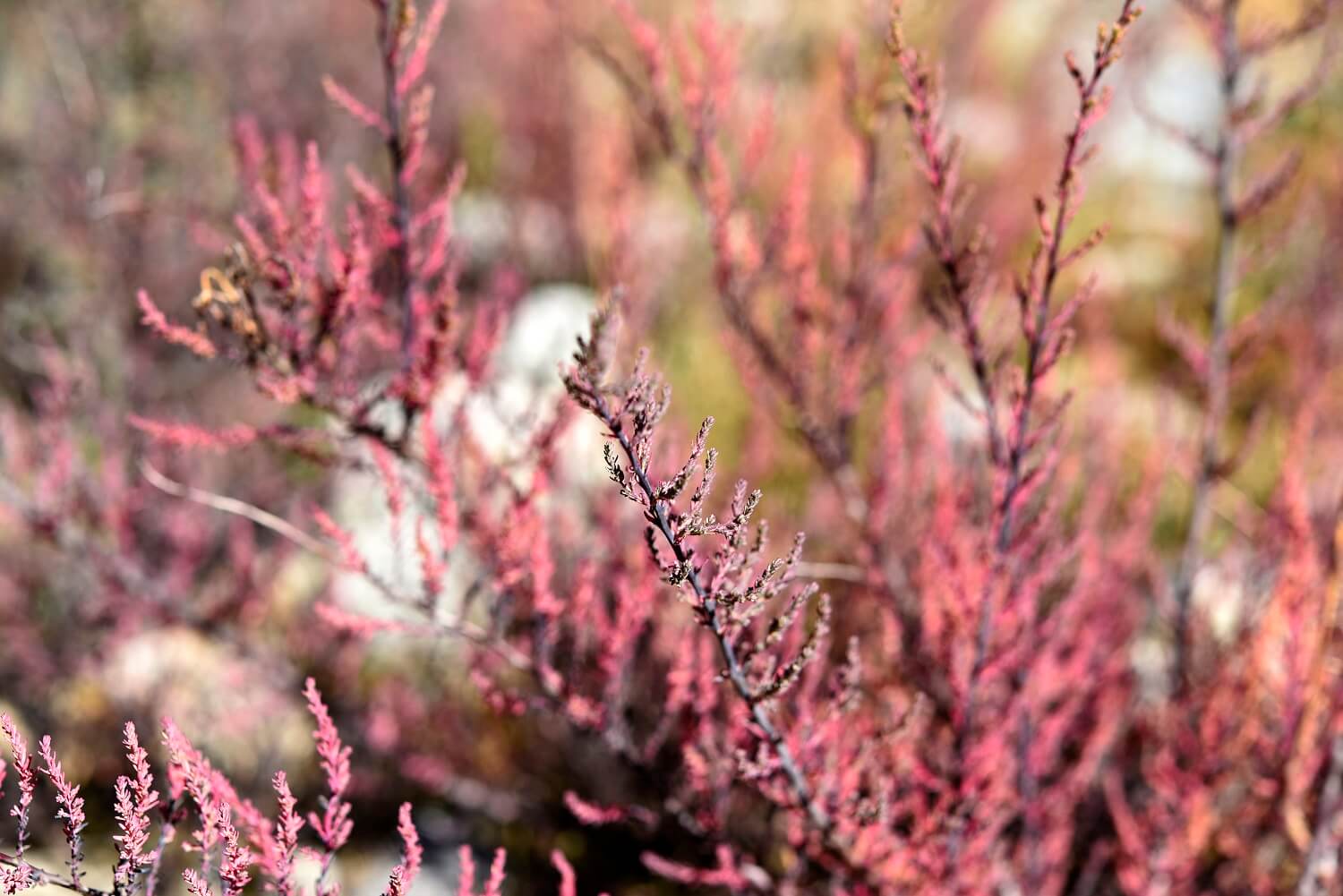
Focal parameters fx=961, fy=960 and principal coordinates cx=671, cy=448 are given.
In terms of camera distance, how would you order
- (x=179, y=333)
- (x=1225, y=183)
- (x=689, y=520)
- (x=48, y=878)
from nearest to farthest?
1. (x=689, y=520)
2. (x=48, y=878)
3. (x=179, y=333)
4. (x=1225, y=183)

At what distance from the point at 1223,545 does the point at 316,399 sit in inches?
131

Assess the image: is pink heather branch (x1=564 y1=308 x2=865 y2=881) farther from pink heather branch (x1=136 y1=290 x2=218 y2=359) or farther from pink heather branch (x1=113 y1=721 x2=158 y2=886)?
pink heather branch (x1=136 y1=290 x2=218 y2=359)

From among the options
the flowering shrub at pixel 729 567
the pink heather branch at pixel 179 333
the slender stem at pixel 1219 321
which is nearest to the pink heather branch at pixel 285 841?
the flowering shrub at pixel 729 567

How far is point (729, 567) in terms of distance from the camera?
33.0 inches

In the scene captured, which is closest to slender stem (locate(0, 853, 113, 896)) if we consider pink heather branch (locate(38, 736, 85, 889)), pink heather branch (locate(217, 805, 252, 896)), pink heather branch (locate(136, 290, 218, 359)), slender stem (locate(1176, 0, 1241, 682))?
pink heather branch (locate(38, 736, 85, 889))

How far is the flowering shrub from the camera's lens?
108 centimetres

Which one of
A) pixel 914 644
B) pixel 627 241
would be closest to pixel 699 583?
pixel 914 644

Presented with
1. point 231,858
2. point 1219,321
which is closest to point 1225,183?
point 1219,321

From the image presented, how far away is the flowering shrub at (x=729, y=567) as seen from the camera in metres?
1.08

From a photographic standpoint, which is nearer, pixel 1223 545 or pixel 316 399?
pixel 316 399

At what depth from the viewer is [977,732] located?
1.46 m

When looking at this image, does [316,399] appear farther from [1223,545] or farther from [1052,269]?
[1223,545]

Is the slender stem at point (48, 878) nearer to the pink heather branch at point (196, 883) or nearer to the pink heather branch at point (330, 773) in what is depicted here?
the pink heather branch at point (196, 883)

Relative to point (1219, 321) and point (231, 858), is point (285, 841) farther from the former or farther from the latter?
point (1219, 321)
